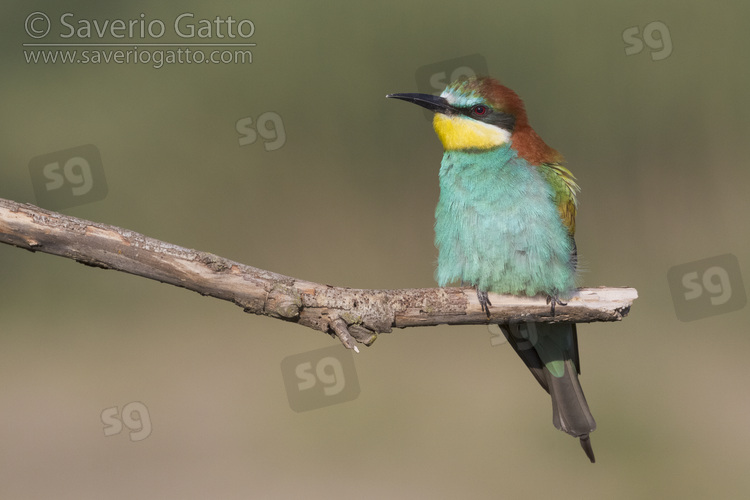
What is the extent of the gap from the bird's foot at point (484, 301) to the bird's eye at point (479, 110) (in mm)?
487

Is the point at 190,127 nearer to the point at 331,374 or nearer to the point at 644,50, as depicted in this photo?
the point at 331,374

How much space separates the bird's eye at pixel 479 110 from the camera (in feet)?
6.81

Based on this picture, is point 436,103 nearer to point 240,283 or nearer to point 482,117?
point 482,117

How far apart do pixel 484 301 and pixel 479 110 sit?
536 mm

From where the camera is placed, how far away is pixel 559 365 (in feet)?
7.20

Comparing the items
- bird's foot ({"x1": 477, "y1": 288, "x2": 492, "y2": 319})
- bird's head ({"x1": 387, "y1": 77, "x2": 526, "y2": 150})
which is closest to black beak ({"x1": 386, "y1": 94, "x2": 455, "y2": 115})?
bird's head ({"x1": 387, "y1": 77, "x2": 526, "y2": 150})

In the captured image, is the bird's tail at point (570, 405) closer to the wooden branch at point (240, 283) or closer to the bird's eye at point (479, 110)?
the wooden branch at point (240, 283)

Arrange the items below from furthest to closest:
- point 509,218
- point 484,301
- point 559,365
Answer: point 559,365 → point 509,218 → point 484,301

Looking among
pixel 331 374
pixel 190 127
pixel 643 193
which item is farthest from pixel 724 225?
→ pixel 190 127

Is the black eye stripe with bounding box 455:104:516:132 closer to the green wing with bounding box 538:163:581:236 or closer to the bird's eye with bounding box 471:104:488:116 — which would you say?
the bird's eye with bounding box 471:104:488:116

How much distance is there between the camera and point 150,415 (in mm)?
3432

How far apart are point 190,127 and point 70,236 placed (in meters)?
2.65

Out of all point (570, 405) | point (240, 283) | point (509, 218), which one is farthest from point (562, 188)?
point (240, 283)

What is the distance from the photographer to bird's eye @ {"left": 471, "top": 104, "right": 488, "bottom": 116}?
6.81ft
